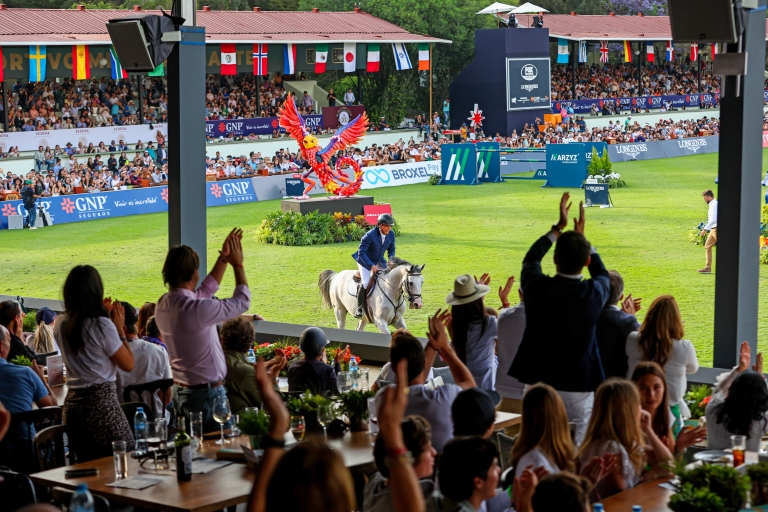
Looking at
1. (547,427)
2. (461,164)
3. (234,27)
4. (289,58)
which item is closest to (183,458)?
(547,427)

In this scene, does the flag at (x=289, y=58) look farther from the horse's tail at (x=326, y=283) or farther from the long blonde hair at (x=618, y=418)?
the long blonde hair at (x=618, y=418)

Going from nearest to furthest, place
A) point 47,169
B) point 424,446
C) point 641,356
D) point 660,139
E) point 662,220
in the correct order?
point 424,446 → point 641,356 → point 662,220 → point 47,169 → point 660,139

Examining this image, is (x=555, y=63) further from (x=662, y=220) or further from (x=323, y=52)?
(x=662, y=220)

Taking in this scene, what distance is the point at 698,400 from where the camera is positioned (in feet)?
22.1

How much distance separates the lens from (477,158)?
116 ft

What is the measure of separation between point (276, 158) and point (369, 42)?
9.81 m

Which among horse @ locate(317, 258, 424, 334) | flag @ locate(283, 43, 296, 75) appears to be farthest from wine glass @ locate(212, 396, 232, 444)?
flag @ locate(283, 43, 296, 75)

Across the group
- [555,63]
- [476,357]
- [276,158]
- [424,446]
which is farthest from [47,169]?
[555,63]

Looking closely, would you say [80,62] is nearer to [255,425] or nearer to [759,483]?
[255,425]

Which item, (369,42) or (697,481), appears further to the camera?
(369,42)

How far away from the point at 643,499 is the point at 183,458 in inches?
82.6

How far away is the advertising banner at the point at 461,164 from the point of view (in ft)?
116

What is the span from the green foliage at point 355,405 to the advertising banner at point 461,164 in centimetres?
2974

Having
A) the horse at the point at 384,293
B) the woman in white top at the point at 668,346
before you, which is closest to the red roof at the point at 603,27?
the horse at the point at 384,293
